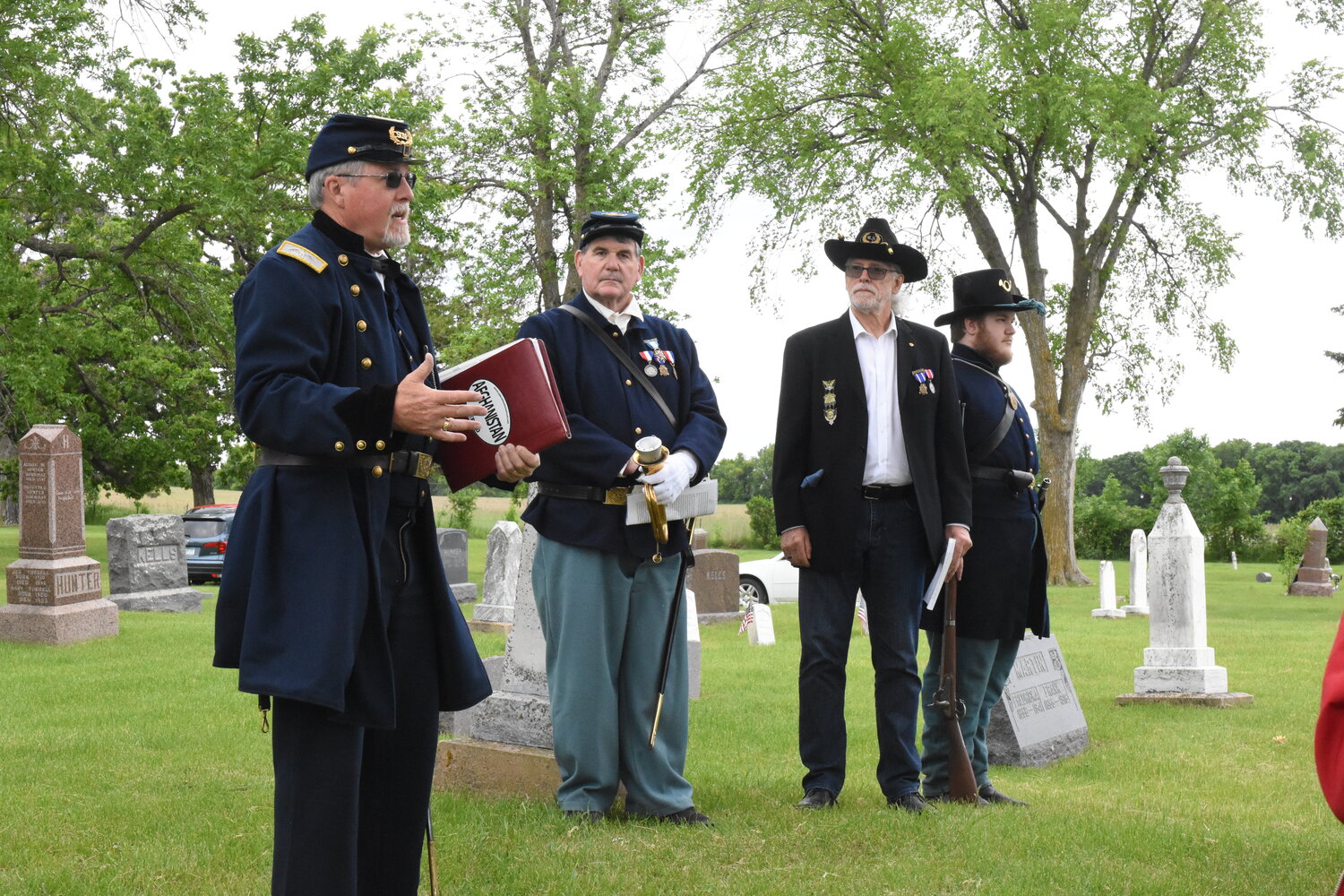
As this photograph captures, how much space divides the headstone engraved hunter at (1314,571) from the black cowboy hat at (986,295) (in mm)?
22430

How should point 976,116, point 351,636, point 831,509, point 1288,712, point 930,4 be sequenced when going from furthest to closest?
1. point 930,4
2. point 976,116
3. point 1288,712
4. point 831,509
5. point 351,636

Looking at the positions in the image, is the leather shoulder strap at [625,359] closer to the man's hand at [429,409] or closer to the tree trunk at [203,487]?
the man's hand at [429,409]

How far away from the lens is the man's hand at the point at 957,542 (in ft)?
17.6

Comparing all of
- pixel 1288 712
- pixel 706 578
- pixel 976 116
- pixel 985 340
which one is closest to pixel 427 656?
pixel 985 340

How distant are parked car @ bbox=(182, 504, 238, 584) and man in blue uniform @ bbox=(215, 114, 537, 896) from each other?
71.2 ft

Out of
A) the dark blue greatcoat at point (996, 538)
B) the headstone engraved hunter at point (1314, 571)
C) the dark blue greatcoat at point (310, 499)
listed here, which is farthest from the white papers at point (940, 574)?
the headstone engraved hunter at point (1314, 571)

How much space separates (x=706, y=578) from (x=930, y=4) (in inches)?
587

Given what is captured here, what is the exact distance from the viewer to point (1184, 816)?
547 cm

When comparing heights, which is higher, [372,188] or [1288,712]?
[372,188]

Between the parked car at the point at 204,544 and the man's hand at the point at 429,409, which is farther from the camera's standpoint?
the parked car at the point at 204,544

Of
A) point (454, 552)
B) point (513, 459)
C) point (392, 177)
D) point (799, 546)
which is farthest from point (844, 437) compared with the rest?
point (454, 552)

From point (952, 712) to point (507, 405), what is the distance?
113 inches

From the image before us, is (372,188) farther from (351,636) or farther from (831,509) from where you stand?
(831,509)

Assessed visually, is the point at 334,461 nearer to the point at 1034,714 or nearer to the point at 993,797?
the point at 993,797
